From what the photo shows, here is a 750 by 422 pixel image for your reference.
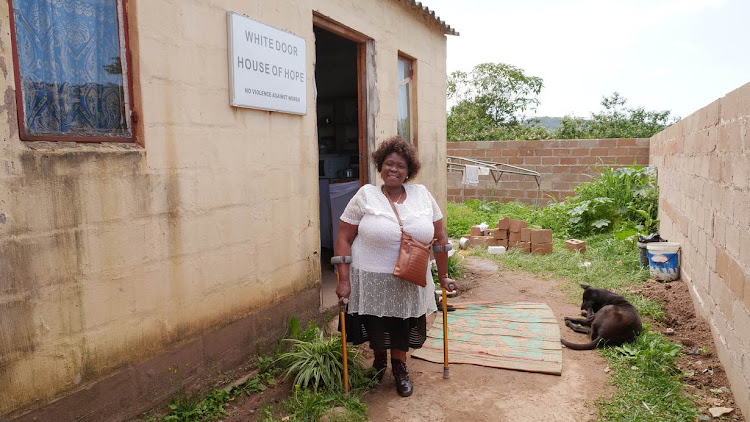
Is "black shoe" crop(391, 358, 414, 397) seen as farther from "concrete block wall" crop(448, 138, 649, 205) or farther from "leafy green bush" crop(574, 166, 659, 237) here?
"concrete block wall" crop(448, 138, 649, 205)

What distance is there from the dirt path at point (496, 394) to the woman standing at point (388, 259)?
0.19 meters

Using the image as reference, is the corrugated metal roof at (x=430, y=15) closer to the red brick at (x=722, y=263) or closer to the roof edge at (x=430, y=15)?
the roof edge at (x=430, y=15)

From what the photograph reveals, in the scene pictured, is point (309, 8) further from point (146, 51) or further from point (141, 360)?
point (141, 360)

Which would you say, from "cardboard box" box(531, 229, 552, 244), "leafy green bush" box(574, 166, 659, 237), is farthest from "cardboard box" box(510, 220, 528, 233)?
"leafy green bush" box(574, 166, 659, 237)

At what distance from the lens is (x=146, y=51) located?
3271 millimetres

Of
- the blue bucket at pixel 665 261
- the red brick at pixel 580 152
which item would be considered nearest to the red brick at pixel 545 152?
the red brick at pixel 580 152

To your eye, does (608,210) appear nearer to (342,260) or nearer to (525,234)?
(525,234)

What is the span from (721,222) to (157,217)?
4.22m

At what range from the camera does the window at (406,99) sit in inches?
281

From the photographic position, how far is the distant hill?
21641mm

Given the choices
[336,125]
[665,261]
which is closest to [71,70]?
[665,261]

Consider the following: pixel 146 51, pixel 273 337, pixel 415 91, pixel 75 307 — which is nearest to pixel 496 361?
pixel 273 337

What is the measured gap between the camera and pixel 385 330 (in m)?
3.88

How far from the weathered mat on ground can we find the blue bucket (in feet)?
5.84
